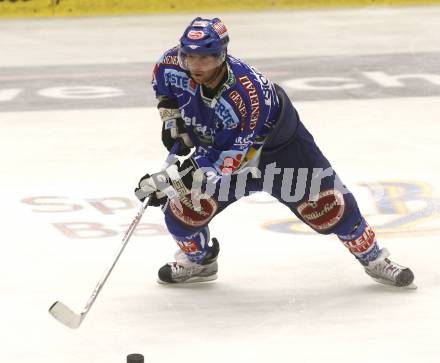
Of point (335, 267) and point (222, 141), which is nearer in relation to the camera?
point (222, 141)

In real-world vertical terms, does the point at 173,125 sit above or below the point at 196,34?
below

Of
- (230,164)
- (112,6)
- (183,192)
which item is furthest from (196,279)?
(112,6)

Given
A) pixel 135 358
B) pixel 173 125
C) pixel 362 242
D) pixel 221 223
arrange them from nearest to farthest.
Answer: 1. pixel 135 358
2. pixel 173 125
3. pixel 362 242
4. pixel 221 223

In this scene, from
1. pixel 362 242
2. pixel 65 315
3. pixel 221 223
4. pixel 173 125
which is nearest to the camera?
pixel 65 315

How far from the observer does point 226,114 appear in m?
5.18

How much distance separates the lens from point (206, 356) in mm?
4895

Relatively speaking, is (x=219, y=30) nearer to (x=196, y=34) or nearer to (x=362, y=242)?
(x=196, y=34)

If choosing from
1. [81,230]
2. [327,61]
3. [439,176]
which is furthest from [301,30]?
[81,230]

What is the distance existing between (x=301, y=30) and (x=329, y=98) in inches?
135

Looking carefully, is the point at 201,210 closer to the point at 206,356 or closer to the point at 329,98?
the point at 206,356

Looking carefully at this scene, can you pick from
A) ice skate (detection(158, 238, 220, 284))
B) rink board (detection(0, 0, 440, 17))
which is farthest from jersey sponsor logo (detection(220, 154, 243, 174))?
rink board (detection(0, 0, 440, 17))

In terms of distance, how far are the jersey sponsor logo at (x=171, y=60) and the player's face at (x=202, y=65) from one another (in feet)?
0.95

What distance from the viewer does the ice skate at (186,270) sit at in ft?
19.2

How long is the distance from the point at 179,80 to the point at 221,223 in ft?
5.10
